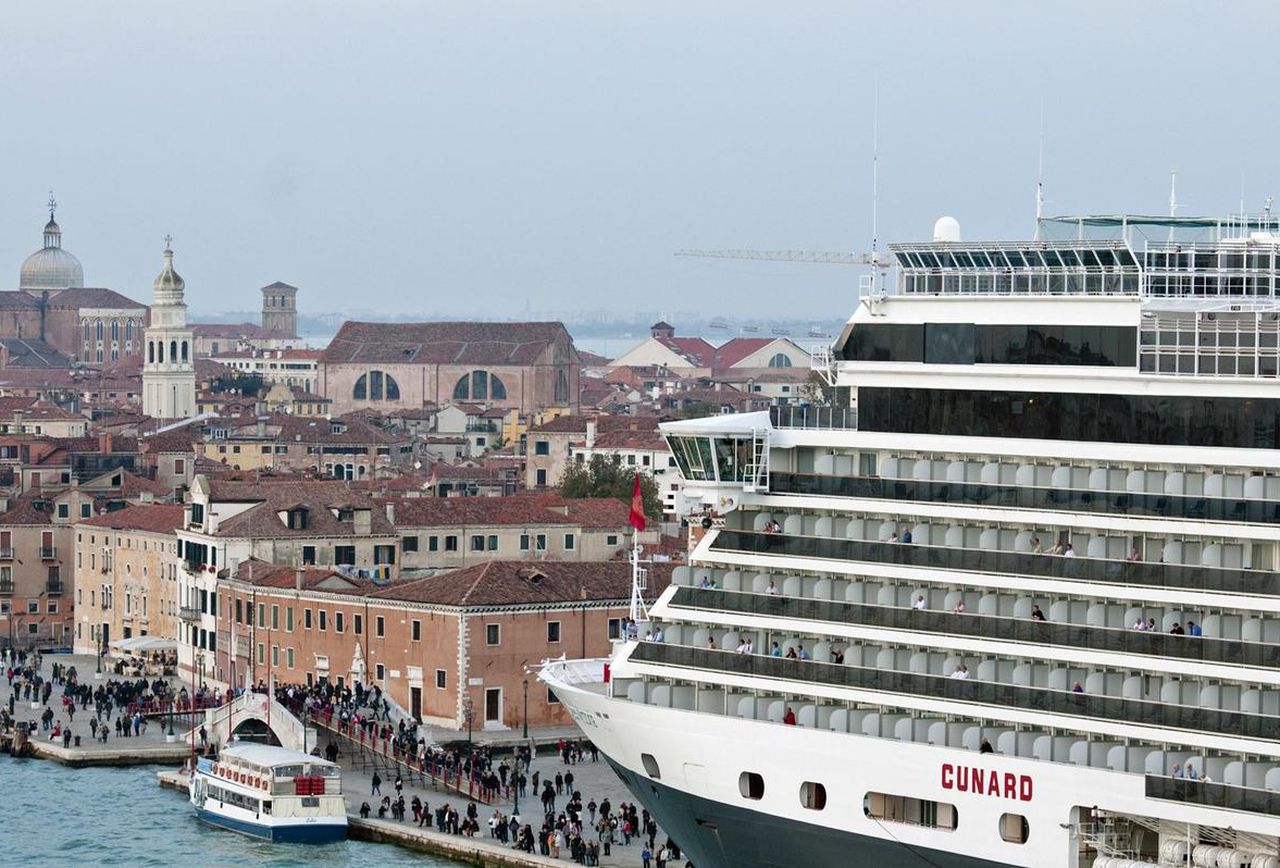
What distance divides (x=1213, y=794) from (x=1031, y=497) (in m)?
3.59

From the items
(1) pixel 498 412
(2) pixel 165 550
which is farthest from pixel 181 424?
(2) pixel 165 550

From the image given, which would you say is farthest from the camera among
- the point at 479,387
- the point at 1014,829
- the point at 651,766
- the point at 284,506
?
the point at 479,387

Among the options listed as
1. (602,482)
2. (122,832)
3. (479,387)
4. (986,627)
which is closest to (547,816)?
(122,832)

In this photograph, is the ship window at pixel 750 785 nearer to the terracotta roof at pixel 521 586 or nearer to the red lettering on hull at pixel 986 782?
the red lettering on hull at pixel 986 782

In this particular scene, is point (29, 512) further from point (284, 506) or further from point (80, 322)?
point (80, 322)

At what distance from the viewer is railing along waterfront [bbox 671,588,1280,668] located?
27.3m

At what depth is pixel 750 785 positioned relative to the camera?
30.7 metres

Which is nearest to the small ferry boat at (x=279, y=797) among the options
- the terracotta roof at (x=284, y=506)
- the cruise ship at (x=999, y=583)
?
the cruise ship at (x=999, y=583)

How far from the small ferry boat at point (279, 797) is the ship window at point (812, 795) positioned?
12679mm

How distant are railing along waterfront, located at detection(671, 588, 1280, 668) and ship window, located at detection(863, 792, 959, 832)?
5.23 ft

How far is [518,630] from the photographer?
49.2 m

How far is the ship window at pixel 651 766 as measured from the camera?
3192 centimetres

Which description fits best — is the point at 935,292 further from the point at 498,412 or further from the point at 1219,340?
the point at 498,412

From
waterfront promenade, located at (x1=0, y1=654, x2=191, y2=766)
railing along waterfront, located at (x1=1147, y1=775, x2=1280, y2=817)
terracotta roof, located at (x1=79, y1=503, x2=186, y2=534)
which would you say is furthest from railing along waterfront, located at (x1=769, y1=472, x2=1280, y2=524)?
terracotta roof, located at (x1=79, y1=503, x2=186, y2=534)
